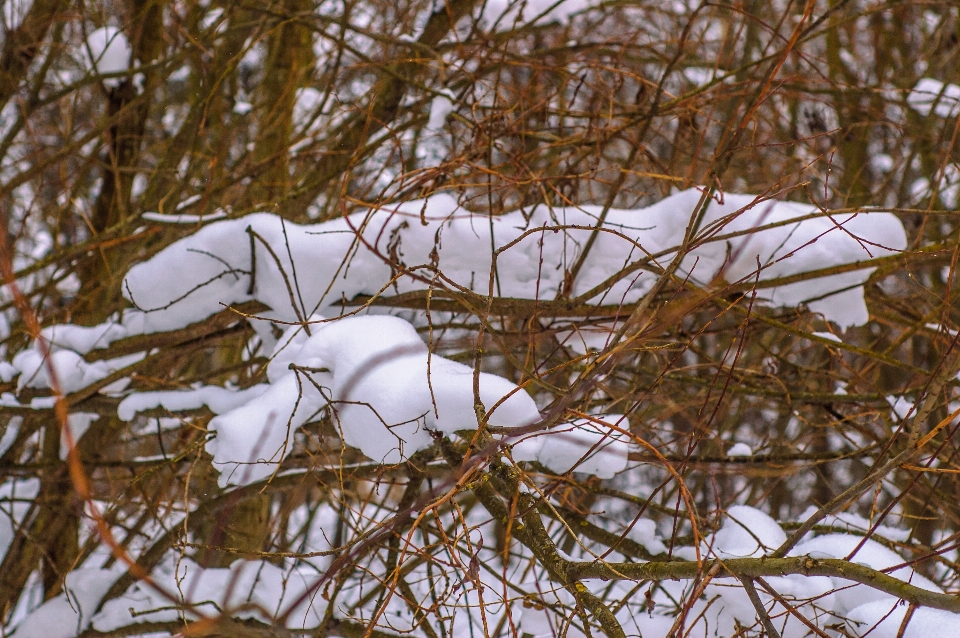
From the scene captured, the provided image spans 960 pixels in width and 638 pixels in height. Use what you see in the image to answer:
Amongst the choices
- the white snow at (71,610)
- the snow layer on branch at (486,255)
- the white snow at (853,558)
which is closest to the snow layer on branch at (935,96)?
the snow layer on branch at (486,255)

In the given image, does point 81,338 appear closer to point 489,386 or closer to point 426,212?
point 426,212

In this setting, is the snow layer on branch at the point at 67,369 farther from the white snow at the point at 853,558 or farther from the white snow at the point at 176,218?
the white snow at the point at 853,558

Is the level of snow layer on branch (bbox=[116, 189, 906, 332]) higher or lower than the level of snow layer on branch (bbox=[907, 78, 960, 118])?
lower

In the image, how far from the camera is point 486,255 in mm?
1891

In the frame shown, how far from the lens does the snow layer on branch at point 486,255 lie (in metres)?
1.86

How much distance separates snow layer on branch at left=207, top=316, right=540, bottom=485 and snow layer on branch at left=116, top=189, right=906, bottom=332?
0.86 ft

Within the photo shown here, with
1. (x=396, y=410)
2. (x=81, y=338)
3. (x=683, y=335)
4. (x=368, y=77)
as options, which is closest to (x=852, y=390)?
(x=683, y=335)

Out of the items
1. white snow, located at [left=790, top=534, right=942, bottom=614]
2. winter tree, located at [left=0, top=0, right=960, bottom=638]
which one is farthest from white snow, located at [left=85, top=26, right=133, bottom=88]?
white snow, located at [left=790, top=534, right=942, bottom=614]

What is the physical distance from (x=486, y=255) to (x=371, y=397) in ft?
2.01

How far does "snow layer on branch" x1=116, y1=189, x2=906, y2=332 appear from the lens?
186cm

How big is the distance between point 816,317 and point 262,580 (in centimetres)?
215

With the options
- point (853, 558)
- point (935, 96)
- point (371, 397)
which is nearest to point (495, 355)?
point (371, 397)

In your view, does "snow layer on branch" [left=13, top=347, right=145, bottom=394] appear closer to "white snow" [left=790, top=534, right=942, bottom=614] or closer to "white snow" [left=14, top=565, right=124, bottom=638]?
"white snow" [left=14, top=565, right=124, bottom=638]

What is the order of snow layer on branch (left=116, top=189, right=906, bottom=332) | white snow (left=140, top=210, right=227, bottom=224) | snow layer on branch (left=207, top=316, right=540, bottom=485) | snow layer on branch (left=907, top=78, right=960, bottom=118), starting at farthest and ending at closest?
snow layer on branch (left=907, top=78, right=960, bottom=118), white snow (left=140, top=210, right=227, bottom=224), snow layer on branch (left=116, top=189, right=906, bottom=332), snow layer on branch (left=207, top=316, right=540, bottom=485)
